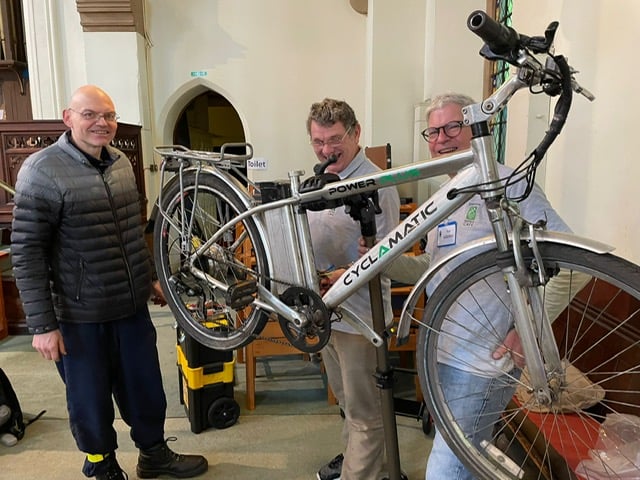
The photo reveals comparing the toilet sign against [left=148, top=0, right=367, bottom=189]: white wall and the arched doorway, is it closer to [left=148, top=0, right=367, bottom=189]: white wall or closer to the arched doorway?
[left=148, top=0, right=367, bottom=189]: white wall

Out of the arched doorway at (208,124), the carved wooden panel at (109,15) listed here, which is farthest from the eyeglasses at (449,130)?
the arched doorway at (208,124)

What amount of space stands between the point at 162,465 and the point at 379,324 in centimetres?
133

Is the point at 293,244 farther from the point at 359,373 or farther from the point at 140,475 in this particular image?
the point at 140,475

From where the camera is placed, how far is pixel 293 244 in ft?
4.55

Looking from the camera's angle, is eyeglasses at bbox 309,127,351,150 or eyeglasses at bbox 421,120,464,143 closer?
eyeglasses at bbox 421,120,464,143

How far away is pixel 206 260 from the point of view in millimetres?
1669

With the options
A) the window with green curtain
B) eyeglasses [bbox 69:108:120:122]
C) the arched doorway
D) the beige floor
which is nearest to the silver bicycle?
eyeglasses [bbox 69:108:120:122]

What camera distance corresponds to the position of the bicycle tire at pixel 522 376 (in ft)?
3.02

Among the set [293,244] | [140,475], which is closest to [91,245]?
[293,244]

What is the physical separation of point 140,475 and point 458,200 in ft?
6.19

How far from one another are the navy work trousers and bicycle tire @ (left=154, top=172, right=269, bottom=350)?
35cm

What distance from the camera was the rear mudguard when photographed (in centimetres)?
88

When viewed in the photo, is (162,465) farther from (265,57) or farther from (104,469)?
(265,57)

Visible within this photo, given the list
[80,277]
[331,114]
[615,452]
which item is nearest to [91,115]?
[80,277]
